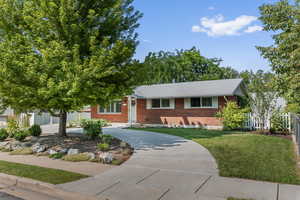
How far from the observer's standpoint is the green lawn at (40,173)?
4.55 m

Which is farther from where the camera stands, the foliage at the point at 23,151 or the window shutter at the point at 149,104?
the window shutter at the point at 149,104

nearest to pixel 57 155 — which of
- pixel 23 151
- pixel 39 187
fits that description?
pixel 23 151

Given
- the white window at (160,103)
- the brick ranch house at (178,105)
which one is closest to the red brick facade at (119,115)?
the brick ranch house at (178,105)

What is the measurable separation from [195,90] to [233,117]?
432 centimetres

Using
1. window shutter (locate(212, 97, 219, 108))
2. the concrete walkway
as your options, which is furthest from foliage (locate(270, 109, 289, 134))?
the concrete walkway

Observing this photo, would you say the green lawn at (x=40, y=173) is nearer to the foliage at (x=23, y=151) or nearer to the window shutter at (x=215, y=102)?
the foliage at (x=23, y=151)

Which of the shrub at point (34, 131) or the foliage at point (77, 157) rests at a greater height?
the shrub at point (34, 131)

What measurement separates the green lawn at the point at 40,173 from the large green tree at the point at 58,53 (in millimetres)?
2305

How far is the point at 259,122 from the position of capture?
1334 centimetres

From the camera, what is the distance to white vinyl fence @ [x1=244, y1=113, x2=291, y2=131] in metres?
12.5

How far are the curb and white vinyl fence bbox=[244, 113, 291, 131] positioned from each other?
12.7 m

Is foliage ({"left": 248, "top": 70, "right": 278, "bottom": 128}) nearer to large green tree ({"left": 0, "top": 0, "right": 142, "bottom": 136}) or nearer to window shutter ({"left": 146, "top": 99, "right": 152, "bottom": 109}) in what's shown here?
large green tree ({"left": 0, "top": 0, "right": 142, "bottom": 136})

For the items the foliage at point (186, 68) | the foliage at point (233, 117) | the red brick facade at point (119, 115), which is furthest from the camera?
the foliage at point (186, 68)

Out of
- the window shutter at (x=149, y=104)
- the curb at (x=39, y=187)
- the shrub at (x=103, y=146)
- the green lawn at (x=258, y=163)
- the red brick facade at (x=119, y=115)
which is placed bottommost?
the curb at (x=39, y=187)
